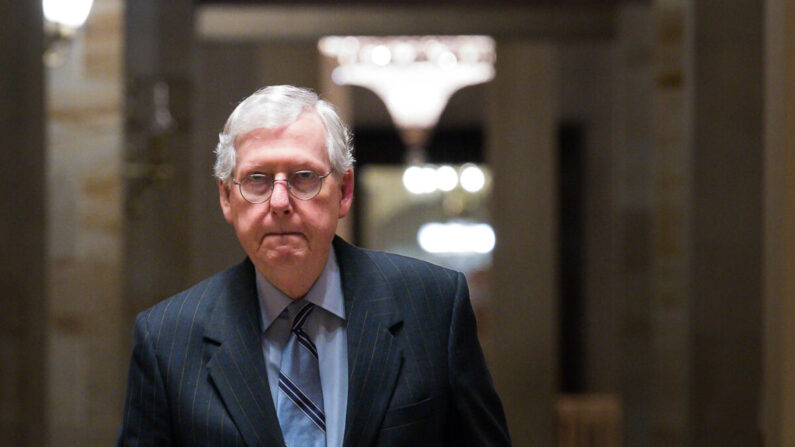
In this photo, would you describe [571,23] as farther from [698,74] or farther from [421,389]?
[421,389]

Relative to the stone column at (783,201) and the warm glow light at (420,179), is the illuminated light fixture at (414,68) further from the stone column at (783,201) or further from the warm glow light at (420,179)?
the stone column at (783,201)

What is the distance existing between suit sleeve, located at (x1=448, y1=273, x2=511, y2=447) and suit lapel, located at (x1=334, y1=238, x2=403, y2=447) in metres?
0.09

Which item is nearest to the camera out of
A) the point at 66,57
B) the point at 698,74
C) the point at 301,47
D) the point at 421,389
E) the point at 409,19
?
the point at 421,389

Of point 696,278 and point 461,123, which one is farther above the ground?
point 461,123

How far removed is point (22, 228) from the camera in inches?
149

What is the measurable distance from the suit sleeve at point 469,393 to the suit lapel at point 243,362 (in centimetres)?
29

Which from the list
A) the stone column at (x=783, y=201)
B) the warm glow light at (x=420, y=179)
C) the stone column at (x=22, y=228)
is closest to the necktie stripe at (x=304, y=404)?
the stone column at (x=783, y=201)

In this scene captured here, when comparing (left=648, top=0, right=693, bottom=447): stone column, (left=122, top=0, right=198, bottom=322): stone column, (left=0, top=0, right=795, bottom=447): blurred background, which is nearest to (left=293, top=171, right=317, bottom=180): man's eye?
(left=0, top=0, right=795, bottom=447): blurred background

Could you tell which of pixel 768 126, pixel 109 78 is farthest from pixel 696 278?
pixel 109 78

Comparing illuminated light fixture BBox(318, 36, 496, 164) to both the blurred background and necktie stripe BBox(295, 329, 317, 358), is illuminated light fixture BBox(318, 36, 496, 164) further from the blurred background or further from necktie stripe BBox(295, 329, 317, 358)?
necktie stripe BBox(295, 329, 317, 358)

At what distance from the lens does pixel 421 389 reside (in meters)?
1.82

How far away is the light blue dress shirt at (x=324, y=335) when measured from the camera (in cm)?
180

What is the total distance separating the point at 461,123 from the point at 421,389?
13213 mm

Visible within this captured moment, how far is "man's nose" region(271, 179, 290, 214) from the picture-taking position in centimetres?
174
